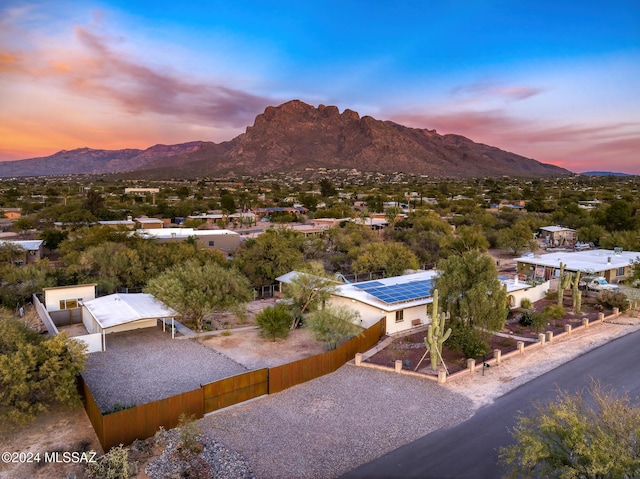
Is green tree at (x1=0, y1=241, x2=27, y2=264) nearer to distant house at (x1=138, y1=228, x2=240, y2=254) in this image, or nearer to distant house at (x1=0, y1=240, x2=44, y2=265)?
distant house at (x1=0, y1=240, x2=44, y2=265)

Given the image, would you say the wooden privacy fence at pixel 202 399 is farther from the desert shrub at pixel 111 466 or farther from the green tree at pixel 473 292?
the green tree at pixel 473 292

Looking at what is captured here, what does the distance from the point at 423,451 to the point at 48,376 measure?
11529mm

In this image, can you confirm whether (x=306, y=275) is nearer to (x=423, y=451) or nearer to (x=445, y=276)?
(x=445, y=276)

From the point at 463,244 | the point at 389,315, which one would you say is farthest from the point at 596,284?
the point at 389,315

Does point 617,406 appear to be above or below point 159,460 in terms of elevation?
above

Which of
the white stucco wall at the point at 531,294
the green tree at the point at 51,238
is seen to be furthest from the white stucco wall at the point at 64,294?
the white stucco wall at the point at 531,294

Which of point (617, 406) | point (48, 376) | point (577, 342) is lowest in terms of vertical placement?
point (577, 342)

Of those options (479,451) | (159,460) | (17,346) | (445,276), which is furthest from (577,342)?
(17,346)

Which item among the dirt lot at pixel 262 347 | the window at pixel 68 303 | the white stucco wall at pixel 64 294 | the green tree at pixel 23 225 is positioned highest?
the green tree at pixel 23 225

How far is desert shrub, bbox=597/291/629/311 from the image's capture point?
2770 cm

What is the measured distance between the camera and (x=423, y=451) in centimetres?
1292

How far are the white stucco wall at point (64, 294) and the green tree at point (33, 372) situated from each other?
10.2m

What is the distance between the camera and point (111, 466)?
11.5 m

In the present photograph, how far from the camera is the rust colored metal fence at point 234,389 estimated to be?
15.0 m
